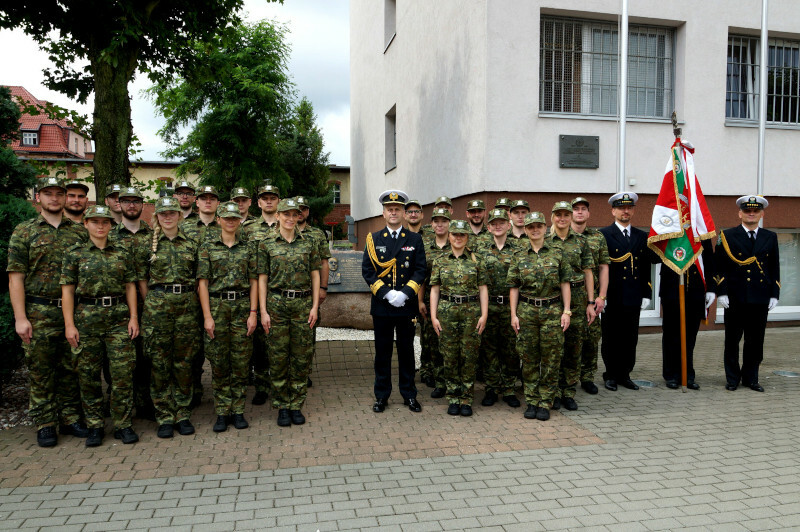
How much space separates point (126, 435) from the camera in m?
4.78

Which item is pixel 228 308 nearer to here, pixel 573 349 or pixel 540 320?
pixel 540 320

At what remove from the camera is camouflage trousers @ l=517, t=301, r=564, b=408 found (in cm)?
541

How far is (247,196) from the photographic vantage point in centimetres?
669

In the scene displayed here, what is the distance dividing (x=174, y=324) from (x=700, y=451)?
14.7 ft

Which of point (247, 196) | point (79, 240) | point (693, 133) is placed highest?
point (693, 133)

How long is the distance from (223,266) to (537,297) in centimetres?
291

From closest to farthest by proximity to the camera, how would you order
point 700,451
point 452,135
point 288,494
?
point 288,494 → point 700,451 → point 452,135

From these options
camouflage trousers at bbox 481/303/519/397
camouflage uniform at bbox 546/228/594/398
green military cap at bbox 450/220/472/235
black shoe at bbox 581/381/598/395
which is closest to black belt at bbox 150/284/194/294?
green military cap at bbox 450/220/472/235

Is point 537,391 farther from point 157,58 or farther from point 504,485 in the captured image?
point 157,58

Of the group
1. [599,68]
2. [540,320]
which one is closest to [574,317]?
[540,320]

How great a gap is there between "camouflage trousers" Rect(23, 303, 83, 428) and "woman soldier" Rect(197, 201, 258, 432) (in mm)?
1129

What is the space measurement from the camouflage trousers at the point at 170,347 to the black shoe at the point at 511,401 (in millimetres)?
3081

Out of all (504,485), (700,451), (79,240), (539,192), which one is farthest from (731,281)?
(79,240)

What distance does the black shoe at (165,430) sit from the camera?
4.89m
